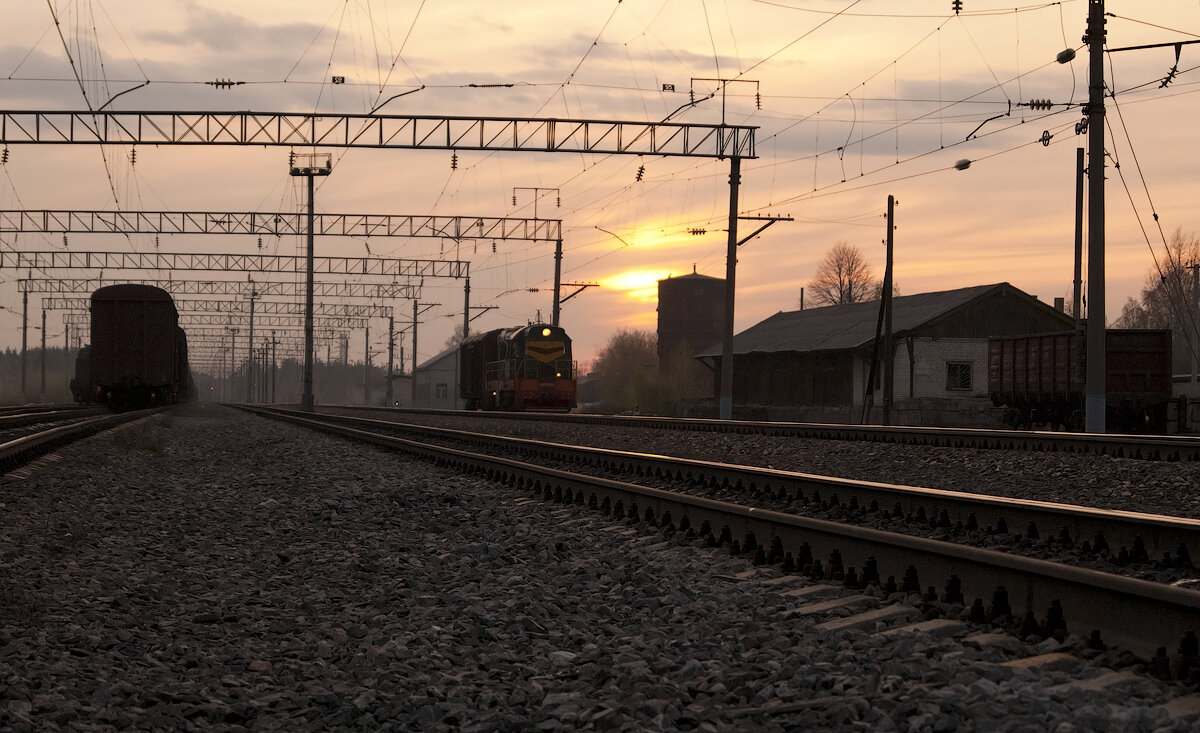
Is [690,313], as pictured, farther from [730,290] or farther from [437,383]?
[730,290]

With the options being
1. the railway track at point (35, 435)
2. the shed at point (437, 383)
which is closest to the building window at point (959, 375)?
the railway track at point (35, 435)

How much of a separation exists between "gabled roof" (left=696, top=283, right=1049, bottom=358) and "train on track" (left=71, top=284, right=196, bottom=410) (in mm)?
24158

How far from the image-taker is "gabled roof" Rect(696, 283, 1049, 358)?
43.0 m

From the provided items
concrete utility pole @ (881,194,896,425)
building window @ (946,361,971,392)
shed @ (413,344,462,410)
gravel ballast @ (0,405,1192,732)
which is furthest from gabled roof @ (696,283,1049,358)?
shed @ (413,344,462,410)

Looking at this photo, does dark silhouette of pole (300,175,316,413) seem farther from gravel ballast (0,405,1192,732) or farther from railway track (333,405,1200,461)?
gravel ballast (0,405,1192,732)

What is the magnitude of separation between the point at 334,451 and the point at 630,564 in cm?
Result: 1252

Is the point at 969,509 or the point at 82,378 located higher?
the point at 82,378

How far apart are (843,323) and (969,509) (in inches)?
1607

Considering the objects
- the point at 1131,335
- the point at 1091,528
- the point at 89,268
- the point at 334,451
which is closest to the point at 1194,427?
the point at 1131,335

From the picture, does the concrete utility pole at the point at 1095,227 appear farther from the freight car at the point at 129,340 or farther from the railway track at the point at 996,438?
the freight car at the point at 129,340

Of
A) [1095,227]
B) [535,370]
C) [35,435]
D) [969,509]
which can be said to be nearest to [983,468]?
[969,509]

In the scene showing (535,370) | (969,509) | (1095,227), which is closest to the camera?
(969,509)

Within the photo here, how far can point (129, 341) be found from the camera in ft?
120

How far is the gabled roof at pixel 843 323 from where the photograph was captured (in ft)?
141
